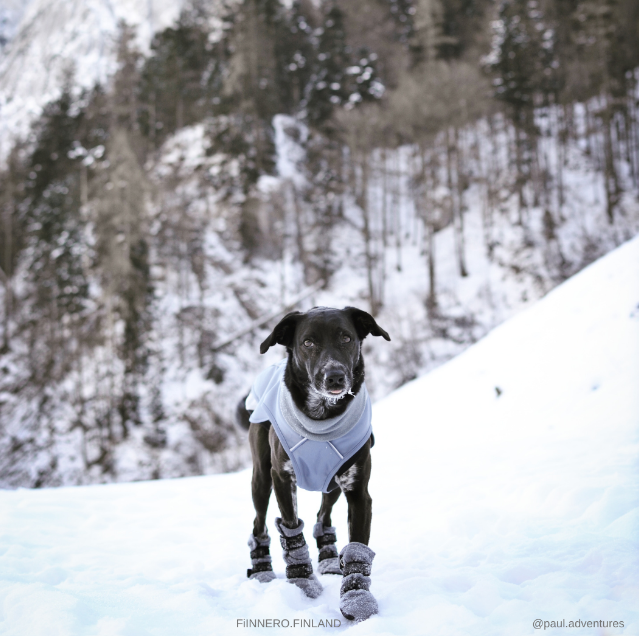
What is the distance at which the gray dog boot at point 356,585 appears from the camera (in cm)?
221

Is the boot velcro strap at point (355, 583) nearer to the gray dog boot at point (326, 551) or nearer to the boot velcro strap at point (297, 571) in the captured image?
the boot velcro strap at point (297, 571)

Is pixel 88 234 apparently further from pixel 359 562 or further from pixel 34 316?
pixel 359 562

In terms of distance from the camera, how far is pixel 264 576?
2.77 meters

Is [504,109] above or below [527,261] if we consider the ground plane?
above

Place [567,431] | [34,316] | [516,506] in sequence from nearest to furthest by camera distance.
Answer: [516,506]
[567,431]
[34,316]

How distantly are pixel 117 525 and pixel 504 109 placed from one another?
27.3 meters

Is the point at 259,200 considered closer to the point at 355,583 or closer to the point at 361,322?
the point at 361,322

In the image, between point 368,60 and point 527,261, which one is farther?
point 368,60

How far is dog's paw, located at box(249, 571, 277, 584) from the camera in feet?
9.06

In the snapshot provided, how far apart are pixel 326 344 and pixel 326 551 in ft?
5.02

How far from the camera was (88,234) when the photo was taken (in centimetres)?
2417

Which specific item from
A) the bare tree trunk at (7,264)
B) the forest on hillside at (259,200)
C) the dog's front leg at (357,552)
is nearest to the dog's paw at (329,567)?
the dog's front leg at (357,552)

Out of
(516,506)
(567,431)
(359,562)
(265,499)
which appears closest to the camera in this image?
(359,562)

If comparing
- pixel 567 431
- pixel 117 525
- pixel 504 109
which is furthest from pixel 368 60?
pixel 117 525
